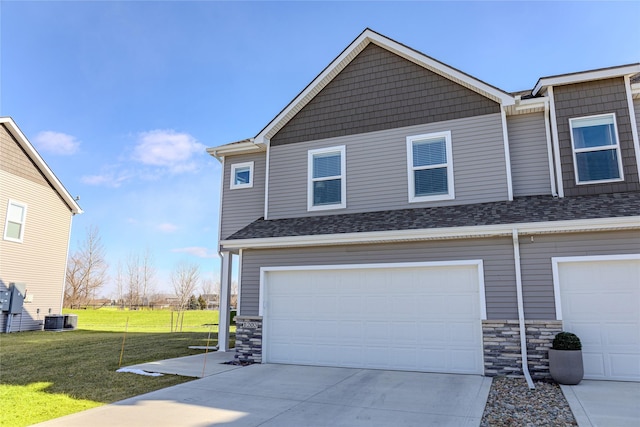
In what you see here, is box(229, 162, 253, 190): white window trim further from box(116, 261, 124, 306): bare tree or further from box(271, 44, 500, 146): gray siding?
box(116, 261, 124, 306): bare tree

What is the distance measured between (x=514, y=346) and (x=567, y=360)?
920mm

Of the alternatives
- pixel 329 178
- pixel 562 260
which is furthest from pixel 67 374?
pixel 562 260

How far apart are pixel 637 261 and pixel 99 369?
36.0 feet

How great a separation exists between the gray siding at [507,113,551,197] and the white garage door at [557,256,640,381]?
2160 millimetres

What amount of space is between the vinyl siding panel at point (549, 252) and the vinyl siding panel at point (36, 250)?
17454mm

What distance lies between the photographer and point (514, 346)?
7.70m

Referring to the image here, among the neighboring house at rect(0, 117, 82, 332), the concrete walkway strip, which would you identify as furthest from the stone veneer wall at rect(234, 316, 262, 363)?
the neighboring house at rect(0, 117, 82, 332)

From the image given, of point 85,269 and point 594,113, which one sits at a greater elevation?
point 594,113

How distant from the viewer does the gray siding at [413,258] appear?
26.2ft

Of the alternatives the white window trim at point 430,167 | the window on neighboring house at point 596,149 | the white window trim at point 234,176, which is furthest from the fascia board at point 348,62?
the window on neighboring house at point 596,149

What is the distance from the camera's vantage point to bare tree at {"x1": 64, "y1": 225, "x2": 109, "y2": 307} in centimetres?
3762

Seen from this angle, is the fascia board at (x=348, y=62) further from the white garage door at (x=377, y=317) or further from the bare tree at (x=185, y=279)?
the bare tree at (x=185, y=279)

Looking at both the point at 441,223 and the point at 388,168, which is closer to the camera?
the point at 441,223

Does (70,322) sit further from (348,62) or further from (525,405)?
(525,405)
